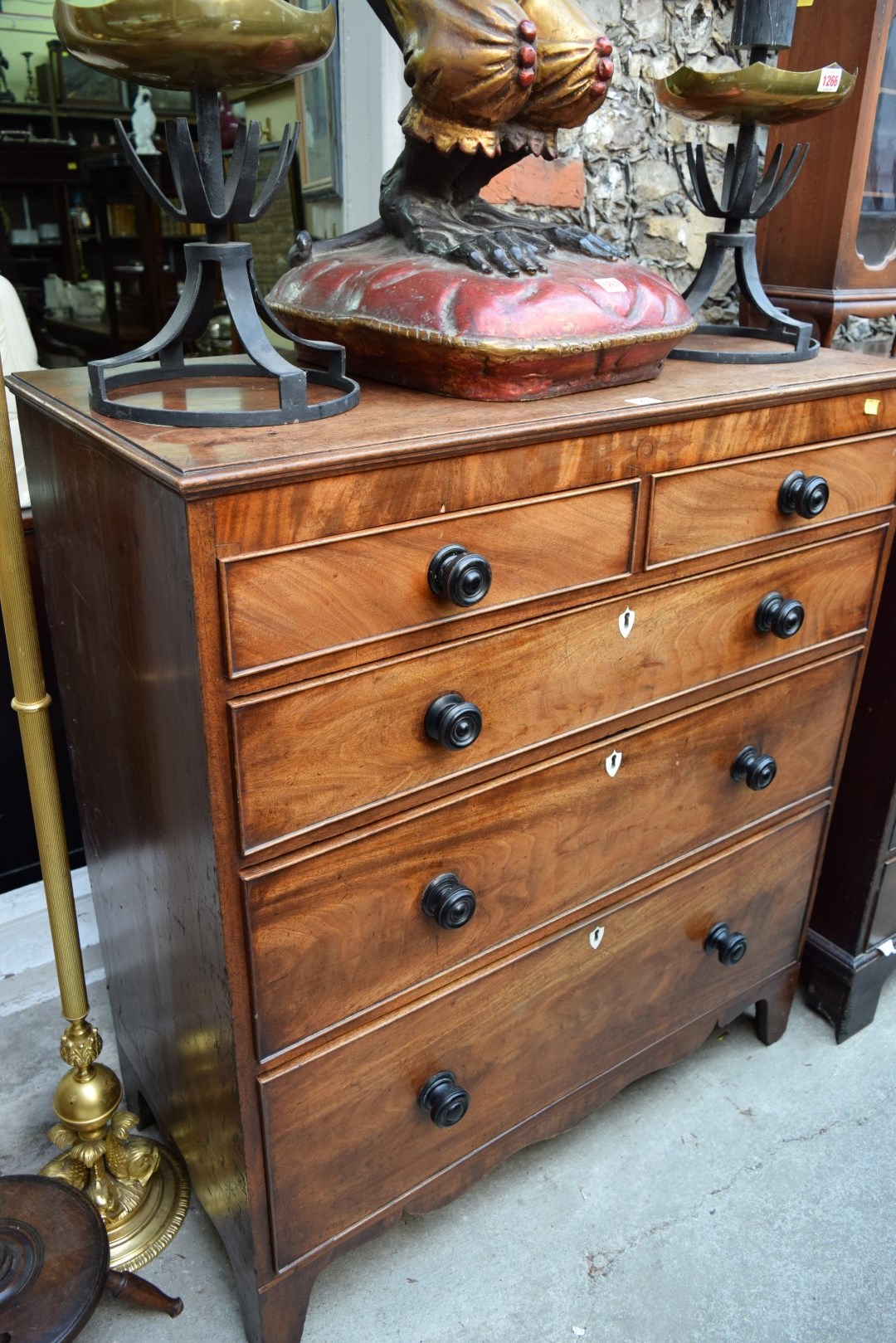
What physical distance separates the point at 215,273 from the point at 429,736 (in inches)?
24.8

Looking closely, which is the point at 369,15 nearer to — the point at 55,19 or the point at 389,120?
the point at 389,120

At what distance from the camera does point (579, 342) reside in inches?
50.0

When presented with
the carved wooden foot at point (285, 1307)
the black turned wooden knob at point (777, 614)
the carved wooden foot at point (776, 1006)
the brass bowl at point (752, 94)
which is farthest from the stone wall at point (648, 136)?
the carved wooden foot at point (285, 1307)

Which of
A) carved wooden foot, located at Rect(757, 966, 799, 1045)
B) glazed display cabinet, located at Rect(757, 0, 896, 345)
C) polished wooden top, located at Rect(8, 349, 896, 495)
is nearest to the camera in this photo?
polished wooden top, located at Rect(8, 349, 896, 495)

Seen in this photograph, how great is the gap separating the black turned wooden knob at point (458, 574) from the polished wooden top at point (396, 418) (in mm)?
117

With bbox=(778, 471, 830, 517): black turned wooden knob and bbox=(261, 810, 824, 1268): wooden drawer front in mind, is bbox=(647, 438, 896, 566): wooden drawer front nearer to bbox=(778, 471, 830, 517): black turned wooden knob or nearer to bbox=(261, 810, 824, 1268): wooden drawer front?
bbox=(778, 471, 830, 517): black turned wooden knob

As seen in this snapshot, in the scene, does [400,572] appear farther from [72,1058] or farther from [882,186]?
[882,186]

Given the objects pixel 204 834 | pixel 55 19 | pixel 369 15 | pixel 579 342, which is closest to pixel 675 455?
pixel 579 342

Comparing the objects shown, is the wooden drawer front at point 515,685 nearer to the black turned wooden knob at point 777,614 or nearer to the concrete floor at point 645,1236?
the black turned wooden knob at point 777,614

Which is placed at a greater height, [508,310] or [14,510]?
[508,310]

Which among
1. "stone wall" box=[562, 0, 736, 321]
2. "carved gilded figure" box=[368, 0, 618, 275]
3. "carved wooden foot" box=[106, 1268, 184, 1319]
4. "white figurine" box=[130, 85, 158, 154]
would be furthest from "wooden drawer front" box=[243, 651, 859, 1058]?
"white figurine" box=[130, 85, 158, 154]

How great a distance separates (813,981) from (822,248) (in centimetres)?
153

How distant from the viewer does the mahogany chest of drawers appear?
108 centimetres

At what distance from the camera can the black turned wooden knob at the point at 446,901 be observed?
1.33 m
